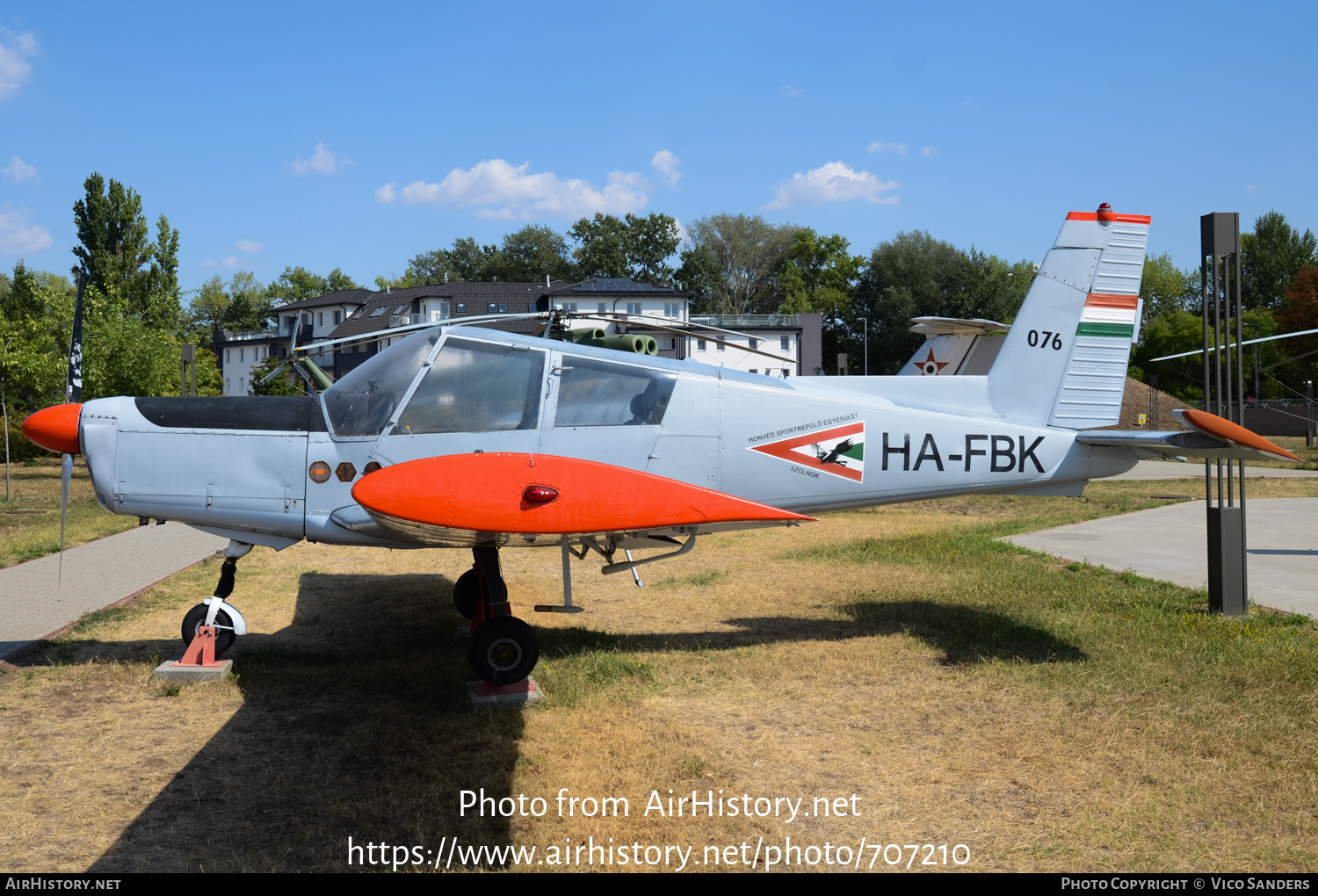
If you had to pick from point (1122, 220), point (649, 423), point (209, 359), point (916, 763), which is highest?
point (209, 359)

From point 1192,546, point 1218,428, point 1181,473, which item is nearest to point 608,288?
point 1181,473

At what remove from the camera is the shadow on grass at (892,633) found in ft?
23.5

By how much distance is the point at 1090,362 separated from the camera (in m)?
7.77

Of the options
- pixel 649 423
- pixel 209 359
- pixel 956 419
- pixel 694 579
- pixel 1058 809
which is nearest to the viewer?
pixel 1058 809

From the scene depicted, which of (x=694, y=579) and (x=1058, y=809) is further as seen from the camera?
(x=694, y=579)

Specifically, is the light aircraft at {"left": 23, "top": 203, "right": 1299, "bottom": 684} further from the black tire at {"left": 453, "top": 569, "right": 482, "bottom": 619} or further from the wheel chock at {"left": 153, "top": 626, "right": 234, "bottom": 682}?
the black tire at {"left": 453, "top": 569, "right": 482, "bottom": 619}

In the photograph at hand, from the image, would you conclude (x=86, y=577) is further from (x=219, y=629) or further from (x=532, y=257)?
(x=532, y=257)

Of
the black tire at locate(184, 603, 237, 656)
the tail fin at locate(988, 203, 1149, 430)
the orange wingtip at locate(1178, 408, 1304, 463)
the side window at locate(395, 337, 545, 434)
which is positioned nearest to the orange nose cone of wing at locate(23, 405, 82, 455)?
the black tire at locate(184, 603, 237, 656)

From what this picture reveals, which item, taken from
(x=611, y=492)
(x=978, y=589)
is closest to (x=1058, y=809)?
(x=611, y=492)

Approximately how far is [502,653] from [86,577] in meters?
7.49

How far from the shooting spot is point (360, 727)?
18.1ft

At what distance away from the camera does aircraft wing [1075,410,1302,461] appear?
632 cm

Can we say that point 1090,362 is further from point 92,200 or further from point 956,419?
point 92,200

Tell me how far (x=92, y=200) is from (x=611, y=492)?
200 ft
